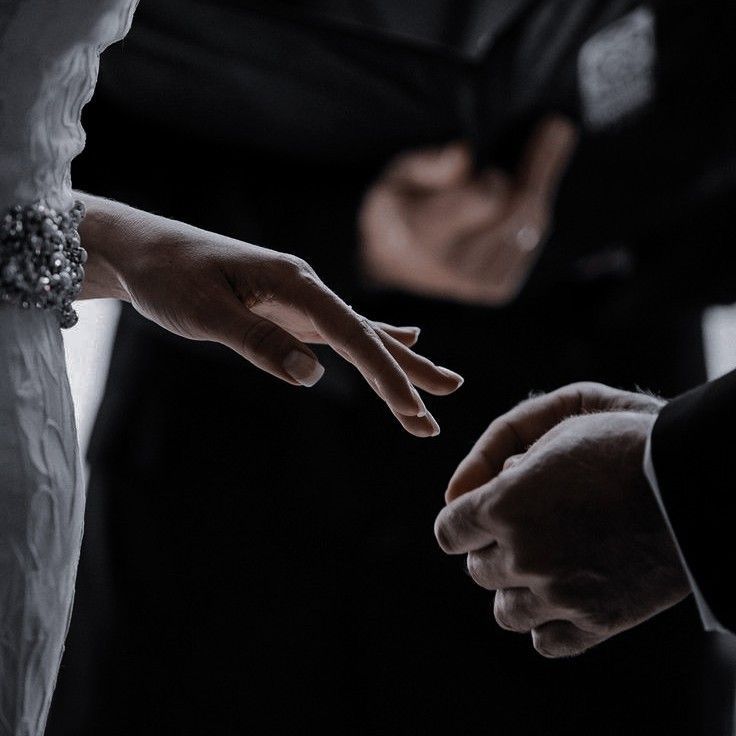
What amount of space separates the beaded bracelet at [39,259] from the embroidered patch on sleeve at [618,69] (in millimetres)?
1449

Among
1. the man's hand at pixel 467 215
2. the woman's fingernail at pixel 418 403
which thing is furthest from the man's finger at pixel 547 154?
the woman's fingernail at pixel 418 403

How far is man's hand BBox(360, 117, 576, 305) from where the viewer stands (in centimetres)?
185

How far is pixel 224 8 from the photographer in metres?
1.42

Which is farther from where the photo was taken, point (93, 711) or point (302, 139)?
point (302, 139)

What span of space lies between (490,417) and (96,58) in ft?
2.68

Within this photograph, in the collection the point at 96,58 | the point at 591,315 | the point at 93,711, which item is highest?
the point at 96,58

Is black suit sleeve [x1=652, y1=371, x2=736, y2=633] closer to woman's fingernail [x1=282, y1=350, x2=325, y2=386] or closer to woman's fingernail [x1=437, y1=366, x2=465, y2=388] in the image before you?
woman's fingernail [x1=437, y1=366, x2=465, y2=388]

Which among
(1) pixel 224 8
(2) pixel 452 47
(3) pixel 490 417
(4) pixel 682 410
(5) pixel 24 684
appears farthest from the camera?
(2) pixel 452 47

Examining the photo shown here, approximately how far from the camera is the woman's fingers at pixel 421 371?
0.60 metres

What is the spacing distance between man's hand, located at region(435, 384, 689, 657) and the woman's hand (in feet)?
0.42

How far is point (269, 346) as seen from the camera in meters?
0.53

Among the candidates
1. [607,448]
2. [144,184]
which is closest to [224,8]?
[144,184]

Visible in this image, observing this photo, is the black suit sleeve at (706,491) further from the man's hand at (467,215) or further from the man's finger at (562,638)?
the man's hand at (467,215)

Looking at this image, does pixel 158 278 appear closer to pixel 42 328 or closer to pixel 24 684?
pixel 42 328
